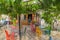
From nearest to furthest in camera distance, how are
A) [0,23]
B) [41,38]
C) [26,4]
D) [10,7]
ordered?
1. [10,7]
2. [26,4]
3. [41,38]
4. [0,23]

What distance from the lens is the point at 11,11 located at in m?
1.58

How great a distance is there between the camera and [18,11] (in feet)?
5.01

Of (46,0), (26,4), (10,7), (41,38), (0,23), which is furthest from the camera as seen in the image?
(0,23)

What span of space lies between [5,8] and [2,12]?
0.06 metres

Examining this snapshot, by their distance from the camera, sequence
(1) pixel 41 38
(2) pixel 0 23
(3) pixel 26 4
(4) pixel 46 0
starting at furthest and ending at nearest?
(2) pixel 0 23, (1) pixel 41 38, (3) pixel 26 4, (4) pixel 46 0

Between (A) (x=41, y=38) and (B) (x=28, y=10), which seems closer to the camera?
(B) (x=28, y=10)

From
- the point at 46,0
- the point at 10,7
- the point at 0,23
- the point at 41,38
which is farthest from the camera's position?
the point at 0,23

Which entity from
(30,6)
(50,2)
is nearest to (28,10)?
(30,6)

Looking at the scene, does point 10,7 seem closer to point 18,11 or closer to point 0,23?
point 18,11

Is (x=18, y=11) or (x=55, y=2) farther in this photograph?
(x=18, y=11)

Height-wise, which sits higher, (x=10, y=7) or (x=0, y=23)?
(x=10, y=7)

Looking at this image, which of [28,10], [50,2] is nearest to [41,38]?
[28,10]

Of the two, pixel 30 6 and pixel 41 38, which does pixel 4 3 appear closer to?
Result: pixel 30 6

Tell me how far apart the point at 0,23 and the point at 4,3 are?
10.2 metres
